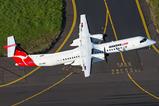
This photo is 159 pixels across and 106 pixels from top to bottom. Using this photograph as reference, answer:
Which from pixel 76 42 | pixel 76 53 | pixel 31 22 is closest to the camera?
pixel 76 53

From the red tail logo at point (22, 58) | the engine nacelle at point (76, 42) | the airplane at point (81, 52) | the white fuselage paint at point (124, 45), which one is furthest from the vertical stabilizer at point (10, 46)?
the white fuselage paint at point (124, 45)

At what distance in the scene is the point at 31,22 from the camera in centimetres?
9244

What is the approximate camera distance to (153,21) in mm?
94438

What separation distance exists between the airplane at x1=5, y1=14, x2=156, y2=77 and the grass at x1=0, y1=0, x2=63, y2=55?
3.15 metres

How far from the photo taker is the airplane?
285 ft

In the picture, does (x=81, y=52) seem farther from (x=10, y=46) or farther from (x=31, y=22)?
(x=10, y=46)

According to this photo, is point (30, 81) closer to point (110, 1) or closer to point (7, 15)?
point (7, 15)

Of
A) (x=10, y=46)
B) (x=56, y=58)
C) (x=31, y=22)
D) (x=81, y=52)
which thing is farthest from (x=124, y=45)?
(x=10, y=46)

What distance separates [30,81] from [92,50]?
1396 centimetres

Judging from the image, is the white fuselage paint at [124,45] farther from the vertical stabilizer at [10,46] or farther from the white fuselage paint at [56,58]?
the vertical stabilizer at [10,46]

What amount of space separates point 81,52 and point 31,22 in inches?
536

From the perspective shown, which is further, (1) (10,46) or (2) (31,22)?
(2) (31,22)

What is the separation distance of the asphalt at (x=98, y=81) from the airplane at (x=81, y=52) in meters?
1.90

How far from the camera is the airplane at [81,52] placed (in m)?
86.8
